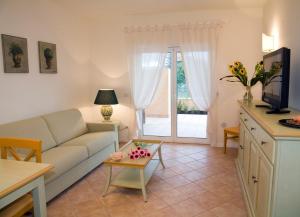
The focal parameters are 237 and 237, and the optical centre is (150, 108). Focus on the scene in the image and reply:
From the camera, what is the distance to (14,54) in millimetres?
3090

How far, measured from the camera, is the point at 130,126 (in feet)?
16.4

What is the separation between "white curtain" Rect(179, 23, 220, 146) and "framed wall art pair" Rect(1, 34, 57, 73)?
2338mm

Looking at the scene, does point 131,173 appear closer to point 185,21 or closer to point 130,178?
point 130,178

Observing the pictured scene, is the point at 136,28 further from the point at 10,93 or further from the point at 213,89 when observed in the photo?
the point at 10,93

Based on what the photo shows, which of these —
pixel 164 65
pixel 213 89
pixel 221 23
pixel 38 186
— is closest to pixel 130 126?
pixel 164 65

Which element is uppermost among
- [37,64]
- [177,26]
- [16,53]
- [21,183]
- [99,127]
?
[177,26]

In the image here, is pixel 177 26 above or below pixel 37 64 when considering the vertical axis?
above

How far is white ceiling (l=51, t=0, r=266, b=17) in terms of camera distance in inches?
150

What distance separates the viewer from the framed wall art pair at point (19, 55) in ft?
9.75

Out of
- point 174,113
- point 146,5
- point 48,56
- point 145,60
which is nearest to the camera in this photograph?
point 48,56

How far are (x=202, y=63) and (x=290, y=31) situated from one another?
183 centimetres

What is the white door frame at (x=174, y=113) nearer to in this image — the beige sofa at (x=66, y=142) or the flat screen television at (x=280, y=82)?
the beige sofa at (x=66, y=142)

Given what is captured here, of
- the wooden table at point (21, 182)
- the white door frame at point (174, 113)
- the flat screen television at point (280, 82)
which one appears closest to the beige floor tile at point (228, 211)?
the flat screen television at point (280, 82)

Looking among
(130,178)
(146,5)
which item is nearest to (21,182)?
(130,178)
